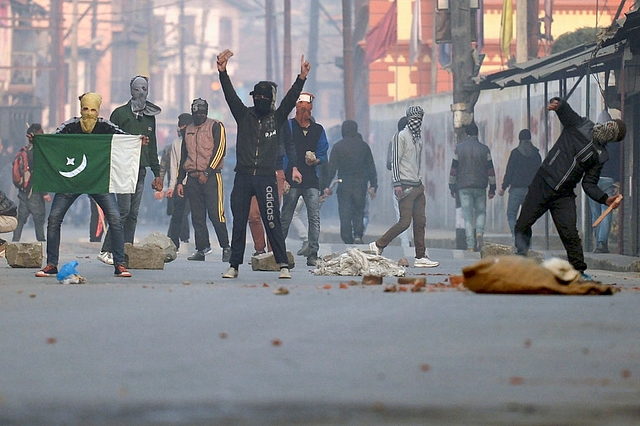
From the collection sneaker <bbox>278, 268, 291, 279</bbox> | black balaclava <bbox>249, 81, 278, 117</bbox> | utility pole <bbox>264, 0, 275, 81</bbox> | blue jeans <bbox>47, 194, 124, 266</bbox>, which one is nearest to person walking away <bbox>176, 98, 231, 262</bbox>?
blue jeans <bbox>47, 194, 124, 266</bbox>

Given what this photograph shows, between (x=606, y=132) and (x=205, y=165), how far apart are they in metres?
6.31

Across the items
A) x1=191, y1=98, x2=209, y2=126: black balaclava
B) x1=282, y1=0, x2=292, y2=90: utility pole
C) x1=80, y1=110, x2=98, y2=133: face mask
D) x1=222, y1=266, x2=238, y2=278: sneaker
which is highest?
x1=282, y1=0, x2=292, y2=90: utility pole

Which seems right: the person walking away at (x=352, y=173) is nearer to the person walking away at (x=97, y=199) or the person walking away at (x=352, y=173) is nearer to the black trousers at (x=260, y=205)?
the person walking away at (x=97, y=199)

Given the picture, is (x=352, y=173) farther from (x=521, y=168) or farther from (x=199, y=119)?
(x=199, y=119)

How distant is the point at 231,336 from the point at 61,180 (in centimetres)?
660

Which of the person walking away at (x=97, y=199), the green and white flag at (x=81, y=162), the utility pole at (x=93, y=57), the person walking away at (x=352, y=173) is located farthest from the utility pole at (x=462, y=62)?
the utility pole at (x=93, y=57)

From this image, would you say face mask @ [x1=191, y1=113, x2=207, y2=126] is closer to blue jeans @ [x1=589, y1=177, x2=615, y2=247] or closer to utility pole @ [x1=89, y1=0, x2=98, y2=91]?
blue jeans @ [x1=589, y1=177, x2=615, y2=247]

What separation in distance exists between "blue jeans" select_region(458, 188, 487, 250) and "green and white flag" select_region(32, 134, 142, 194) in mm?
7320

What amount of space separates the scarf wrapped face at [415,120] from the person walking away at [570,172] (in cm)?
488

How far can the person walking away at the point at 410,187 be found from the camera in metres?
17.3

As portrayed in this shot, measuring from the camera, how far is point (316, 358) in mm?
7652

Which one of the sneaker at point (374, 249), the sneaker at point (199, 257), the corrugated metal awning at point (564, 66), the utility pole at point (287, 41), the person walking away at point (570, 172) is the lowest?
the sneaker at point (199, 257)

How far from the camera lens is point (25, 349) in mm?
8055

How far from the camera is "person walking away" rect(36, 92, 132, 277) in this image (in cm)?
1406
